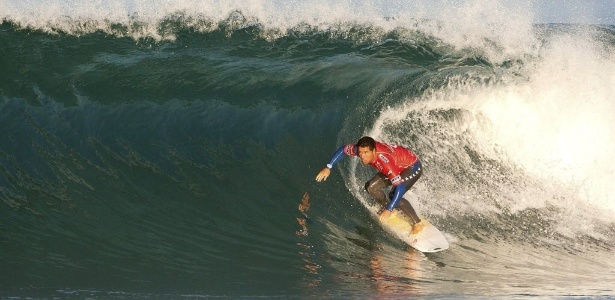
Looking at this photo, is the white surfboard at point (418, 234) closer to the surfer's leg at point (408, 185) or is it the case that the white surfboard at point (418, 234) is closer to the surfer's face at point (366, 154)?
the surfer's leg at point (408, 185)

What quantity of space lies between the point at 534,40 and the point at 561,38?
121 cm

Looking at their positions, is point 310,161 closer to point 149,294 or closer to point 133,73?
point 133,73

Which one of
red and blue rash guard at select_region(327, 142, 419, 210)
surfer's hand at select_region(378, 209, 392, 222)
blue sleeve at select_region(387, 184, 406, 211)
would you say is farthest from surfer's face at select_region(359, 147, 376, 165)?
surfer's hand at select_region(378, 209, 392, 222)

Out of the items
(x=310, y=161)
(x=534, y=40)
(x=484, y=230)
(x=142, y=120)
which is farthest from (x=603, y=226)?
(x=142, y=120)

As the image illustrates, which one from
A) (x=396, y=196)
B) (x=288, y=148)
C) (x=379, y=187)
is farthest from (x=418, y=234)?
(x=288, y=148)

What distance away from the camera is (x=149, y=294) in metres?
5.81

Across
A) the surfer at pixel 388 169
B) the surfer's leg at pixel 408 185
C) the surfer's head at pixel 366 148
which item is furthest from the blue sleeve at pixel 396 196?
the surfer's head at pixel 366 148

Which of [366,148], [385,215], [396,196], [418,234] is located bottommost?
[418,234]

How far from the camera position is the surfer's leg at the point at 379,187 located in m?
8.55

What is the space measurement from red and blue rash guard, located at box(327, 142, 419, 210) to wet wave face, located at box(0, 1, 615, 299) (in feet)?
2.17

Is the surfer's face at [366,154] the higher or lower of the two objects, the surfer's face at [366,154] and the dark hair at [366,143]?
the lower

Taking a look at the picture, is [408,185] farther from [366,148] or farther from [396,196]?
[366,148]

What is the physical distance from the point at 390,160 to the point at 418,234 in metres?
0.83

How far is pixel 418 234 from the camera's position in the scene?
8320 millimetres
